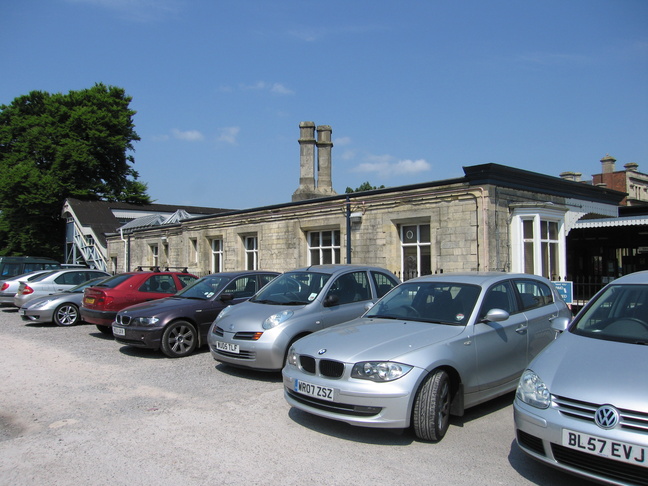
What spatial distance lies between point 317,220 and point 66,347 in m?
8.75

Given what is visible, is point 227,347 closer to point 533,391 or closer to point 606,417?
point 533,391

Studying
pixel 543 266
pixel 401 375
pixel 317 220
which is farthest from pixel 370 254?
pixel 401 375

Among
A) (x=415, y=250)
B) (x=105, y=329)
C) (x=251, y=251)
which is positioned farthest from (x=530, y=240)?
(x=251, y=251)

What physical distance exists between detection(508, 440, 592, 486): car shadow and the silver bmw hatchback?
11.4 ft

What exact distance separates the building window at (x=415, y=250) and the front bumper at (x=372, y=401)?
926 centimetres

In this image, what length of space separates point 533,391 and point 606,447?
67 centimetres

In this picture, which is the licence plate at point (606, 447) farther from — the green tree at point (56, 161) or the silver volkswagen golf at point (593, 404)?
the green tree at point (56, 161)

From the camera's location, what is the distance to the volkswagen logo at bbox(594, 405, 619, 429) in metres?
3.41

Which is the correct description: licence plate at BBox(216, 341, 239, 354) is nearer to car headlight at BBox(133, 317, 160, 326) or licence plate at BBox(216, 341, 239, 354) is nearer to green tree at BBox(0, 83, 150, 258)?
car headlight at BBox(133, 317, 160, 326)

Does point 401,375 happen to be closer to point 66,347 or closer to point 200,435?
point 200,435

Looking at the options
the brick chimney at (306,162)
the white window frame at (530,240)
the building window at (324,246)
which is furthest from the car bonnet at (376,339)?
the brick chimney at (306,162)

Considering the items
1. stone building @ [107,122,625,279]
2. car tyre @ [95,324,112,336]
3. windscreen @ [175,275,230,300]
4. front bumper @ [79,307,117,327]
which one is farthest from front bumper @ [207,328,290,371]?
stone building @ [107,122,625,279]

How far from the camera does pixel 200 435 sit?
16.6 feet

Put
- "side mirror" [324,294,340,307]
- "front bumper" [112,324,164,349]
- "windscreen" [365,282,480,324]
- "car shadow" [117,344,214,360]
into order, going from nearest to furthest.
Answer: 1. "windscreen" [365,282,480,324]
2. "side mirror" [324,294,340,307]
3. "front bumper" [112,324,164,349]
4. "car shadow" [117,344,214,360]
